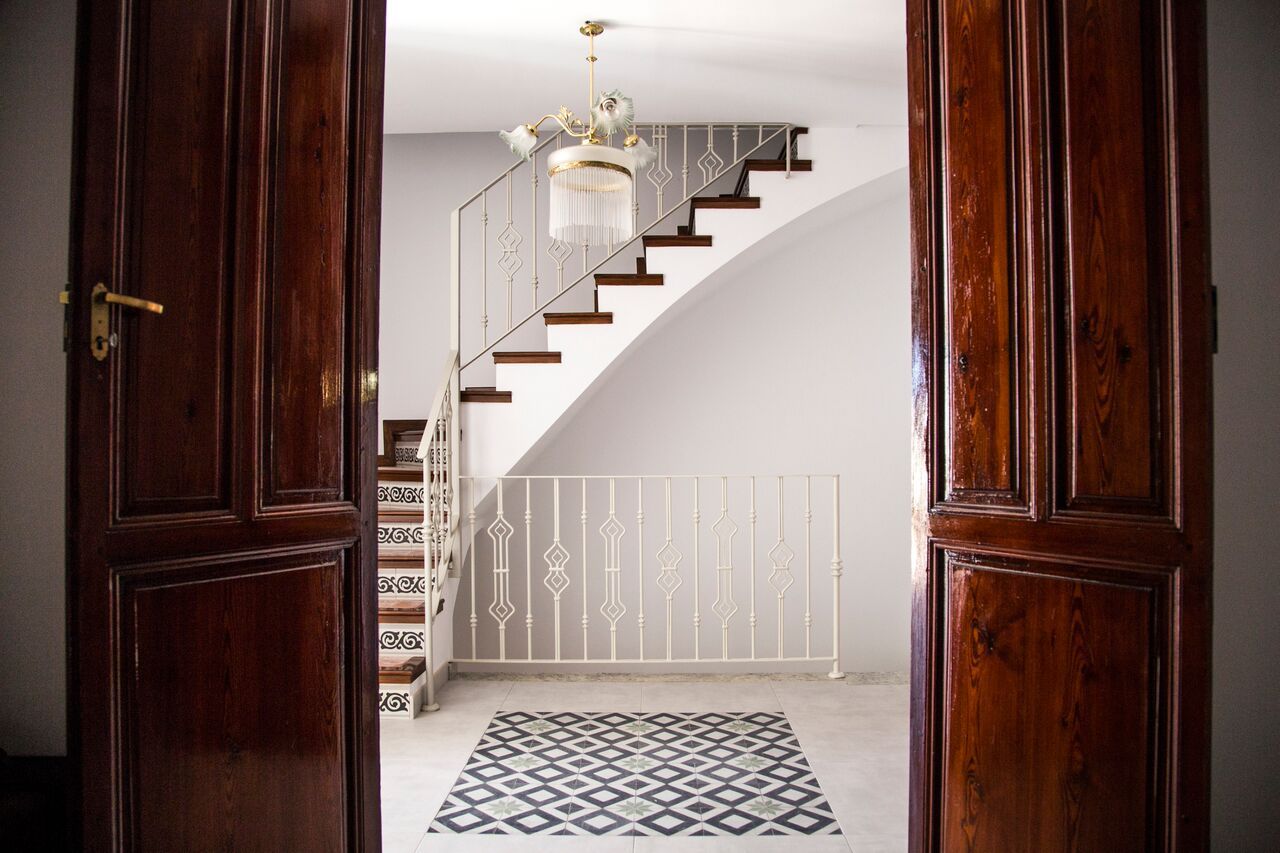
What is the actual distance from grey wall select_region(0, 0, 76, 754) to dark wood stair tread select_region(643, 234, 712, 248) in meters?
2.73

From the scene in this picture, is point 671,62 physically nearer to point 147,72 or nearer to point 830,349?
point 830,349

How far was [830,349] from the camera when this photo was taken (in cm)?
465

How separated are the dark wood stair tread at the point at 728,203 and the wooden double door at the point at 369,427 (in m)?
2.37

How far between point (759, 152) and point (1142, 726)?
409cm

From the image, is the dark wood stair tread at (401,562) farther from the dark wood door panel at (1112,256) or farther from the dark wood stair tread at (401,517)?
the dark wood door panel at (1112,256)

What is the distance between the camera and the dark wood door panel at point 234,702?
125 centimetres

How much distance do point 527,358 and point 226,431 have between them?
2571 mm

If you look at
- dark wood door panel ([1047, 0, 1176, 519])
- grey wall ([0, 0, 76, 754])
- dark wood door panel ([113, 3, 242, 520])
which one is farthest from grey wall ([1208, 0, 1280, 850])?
grey wall ([0, 0, 76, 754])

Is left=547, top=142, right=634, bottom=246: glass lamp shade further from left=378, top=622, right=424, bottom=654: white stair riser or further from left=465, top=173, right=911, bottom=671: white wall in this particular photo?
left=378, top=622, right=424, bottom=654: white stair riser

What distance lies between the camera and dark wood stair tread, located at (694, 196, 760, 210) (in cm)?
401

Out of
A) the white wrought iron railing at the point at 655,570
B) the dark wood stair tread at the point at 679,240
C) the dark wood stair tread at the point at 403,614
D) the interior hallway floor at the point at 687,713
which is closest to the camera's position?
the interior hallway floor at the point at 687,713

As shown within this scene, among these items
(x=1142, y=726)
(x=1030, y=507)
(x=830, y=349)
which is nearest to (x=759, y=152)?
(x=830, y=349)

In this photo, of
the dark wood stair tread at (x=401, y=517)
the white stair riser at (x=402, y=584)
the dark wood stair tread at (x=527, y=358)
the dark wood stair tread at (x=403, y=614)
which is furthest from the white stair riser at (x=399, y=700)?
the dark wood stair tread at (x=527, y=358)

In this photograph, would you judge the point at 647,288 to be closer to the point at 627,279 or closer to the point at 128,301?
the point at 627,279
